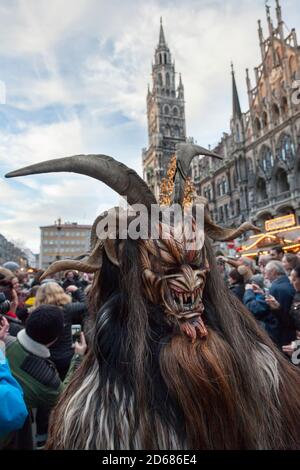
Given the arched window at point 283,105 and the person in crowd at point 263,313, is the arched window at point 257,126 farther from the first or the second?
the person in crowd at point 263,313

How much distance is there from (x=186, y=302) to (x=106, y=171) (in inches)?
28.0

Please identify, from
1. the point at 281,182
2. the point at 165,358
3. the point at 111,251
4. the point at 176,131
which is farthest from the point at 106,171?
the point at 176,131

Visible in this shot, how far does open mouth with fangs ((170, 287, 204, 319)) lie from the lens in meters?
1.32

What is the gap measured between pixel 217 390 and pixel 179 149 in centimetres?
124

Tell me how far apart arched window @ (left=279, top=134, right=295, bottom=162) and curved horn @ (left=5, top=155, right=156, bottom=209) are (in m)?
28.5

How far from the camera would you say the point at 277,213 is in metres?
Answer: 28.5

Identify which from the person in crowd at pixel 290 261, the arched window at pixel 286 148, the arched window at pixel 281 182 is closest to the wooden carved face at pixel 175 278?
the person in crowd at pixel 290 261

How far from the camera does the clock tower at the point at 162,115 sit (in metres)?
54.6

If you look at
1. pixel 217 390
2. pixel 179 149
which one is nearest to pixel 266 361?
pixel 217 390

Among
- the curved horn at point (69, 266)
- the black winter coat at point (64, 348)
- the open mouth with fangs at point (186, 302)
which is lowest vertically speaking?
the black winter coat at point (64, 348)

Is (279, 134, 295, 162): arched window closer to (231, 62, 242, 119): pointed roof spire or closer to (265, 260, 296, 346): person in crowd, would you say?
(231, 62, 242, 119): pointed roof spire

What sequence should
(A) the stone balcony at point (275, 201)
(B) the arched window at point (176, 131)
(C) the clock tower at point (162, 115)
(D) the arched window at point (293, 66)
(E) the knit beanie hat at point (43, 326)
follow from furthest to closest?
(B) the arched window at point (176, 131) → (C) the clock tower at point (162, 115) → (D) the arched window at point (293, 66) → (A) the stone balcony at point (275, 201) → (E) the knit beanie hat at point (43, 326)

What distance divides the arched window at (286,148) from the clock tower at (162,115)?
2567cm

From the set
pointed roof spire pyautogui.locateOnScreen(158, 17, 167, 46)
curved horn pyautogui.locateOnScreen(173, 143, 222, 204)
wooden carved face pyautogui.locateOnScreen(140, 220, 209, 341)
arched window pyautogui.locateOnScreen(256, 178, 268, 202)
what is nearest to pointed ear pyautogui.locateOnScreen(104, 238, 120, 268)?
wooden carved face pyautogui.locateOnScreen(140, 220, 209, 341)
